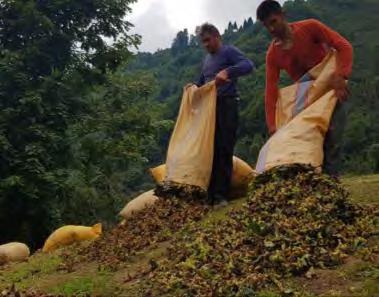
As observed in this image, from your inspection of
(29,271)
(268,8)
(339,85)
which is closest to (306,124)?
(339,85)

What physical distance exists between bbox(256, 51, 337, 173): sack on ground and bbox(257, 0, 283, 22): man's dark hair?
61cm

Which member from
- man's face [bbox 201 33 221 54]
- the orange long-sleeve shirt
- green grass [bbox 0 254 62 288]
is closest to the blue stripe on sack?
the orange long-sleeve shirt

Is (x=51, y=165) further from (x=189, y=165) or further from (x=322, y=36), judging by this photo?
(x=322, y=36)

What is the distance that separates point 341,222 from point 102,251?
2.18 metres

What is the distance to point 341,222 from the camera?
4.43m

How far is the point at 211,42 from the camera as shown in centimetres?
636

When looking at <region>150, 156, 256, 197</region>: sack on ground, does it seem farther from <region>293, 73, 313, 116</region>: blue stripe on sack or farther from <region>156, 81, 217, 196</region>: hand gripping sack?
<region>293, 73, 313, 116</region>: blue stripe on sack

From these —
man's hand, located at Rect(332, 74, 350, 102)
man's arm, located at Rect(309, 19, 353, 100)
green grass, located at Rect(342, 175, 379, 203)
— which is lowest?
green grass, located at Rect(342, 175, 379, 203)

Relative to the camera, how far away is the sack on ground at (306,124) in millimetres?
5262

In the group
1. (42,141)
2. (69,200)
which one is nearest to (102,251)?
(42,141)

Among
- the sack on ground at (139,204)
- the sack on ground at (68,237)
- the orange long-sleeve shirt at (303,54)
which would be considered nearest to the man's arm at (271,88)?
the orange long-sleeve shirt at (303,54)

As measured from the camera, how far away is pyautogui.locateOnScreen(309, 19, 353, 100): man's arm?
5383mm

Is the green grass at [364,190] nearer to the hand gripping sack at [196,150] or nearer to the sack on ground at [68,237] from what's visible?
the hand gripping sack at [196,150]

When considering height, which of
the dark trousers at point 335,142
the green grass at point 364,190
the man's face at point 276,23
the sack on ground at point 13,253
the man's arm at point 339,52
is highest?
the man's face at point 276,23
